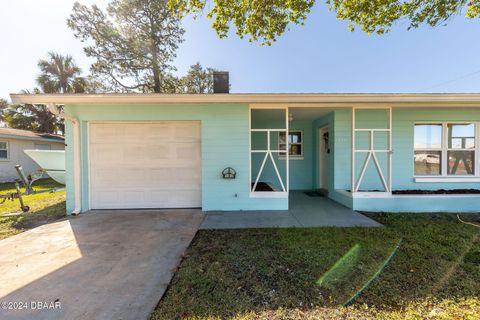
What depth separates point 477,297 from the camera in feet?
6.50

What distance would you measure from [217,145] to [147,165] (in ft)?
6.18

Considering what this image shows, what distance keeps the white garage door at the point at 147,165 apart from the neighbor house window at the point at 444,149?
20.4 feet

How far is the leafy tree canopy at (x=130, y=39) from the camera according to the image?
11.5m

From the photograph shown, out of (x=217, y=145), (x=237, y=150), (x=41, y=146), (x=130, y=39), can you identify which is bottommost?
(x=237, y=150)

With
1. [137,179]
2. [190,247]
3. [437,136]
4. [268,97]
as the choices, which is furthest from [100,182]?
[437,136]

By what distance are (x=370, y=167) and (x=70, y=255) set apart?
6.82m

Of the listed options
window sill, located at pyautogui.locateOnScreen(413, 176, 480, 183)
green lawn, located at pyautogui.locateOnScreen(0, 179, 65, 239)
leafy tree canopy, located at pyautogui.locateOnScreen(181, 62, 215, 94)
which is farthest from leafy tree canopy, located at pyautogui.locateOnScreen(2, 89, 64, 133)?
window sill, located at pyautogui.locateOnScreen(413, 176, 480, 183)

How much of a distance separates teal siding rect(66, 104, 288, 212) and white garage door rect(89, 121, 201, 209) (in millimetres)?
226

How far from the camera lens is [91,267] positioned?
2.58m

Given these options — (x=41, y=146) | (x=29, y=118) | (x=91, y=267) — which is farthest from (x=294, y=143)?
(x=29, y=118)

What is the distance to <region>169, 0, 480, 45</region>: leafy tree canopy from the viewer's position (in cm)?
485

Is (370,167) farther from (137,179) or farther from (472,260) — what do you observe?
(137,179)

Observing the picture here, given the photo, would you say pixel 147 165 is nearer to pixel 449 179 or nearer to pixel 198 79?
pixel 449 179

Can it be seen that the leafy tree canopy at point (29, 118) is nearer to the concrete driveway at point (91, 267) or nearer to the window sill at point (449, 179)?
the concrete driveway at point (91, 267)
